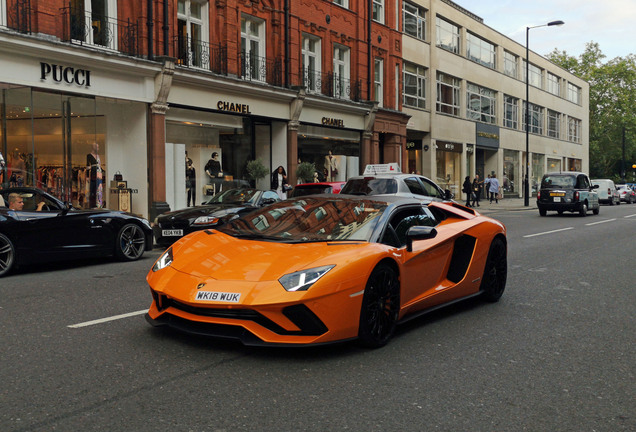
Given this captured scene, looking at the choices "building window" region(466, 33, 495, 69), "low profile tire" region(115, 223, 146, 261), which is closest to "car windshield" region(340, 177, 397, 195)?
"low profile tire" region(115, 223, 146, 261)

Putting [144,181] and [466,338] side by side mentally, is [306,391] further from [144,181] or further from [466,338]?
[144,181]

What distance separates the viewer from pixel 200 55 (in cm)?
2123

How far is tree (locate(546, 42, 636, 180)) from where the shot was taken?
83.4m

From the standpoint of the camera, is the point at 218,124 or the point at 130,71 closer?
the point at 130,71

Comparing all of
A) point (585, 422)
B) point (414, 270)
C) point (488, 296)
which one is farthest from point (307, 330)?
point (488, 296)

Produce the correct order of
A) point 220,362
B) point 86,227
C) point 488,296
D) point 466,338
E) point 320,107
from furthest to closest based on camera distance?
1. point 320,107
2. point 86,227
3. point 488,296
4. point 466,338
5. point 220,362

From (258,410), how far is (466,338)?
99.1 inches

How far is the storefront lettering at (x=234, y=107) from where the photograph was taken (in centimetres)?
2189

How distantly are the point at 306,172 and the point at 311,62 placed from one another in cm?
495

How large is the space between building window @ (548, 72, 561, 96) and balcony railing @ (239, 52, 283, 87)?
43.3 meters

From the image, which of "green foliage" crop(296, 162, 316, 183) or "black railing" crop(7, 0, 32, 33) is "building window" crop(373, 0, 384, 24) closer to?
"green foliage" crop(296, 162, 316, 183)

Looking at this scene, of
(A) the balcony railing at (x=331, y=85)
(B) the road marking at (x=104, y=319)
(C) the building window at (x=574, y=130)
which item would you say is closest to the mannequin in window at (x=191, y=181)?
(A) the balcony railing at (x=331, y=85)

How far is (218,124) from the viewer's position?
22281mm

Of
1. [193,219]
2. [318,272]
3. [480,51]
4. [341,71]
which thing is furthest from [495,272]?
[480,51]
